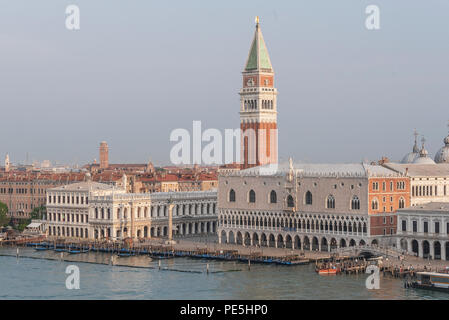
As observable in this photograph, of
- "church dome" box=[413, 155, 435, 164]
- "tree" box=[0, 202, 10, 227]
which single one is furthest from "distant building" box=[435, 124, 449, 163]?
"tree" box=[0, 202, 10, 227]

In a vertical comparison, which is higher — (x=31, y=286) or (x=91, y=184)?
(x=91, y=184)

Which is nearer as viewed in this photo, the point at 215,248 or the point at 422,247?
the point at 422,247

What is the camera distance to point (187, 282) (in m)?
55.2

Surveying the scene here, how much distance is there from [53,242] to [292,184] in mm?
20149

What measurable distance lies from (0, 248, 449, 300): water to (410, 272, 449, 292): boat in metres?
0.53

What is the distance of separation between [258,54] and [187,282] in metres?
30.5

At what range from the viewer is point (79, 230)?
80.8 meters

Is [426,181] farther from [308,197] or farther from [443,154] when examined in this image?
[443,154]

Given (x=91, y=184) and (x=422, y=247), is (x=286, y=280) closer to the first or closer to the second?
(x=422, y=247)

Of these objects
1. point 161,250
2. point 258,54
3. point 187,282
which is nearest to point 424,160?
point 258,54

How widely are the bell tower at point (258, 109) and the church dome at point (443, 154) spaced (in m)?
13.2
